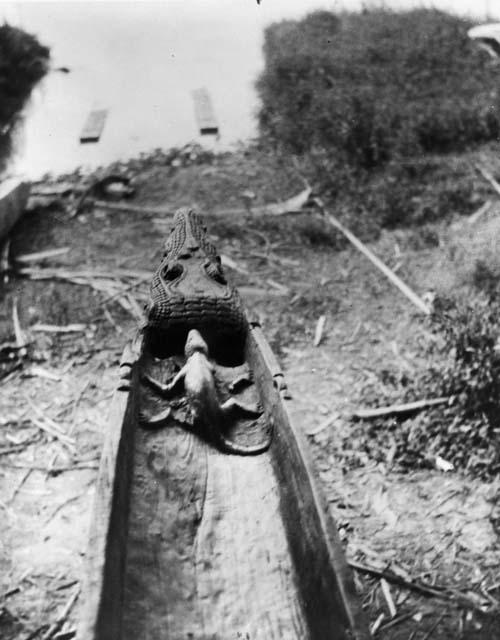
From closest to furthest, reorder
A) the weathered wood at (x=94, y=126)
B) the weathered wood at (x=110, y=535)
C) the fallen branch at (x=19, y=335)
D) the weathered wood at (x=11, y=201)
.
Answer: the weathered wood at (x=110, y=535) → the fallen branch at (x=19, y=335) → the weathered wood at (x=11, y=201) → the weathered wood at (x=94, y=126)

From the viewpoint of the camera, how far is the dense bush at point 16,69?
35.1ft

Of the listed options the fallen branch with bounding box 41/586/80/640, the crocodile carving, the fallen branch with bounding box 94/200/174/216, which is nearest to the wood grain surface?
the crocodile carving

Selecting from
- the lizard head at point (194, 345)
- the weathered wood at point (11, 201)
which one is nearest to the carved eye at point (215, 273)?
the lizard head at point (194, 345)

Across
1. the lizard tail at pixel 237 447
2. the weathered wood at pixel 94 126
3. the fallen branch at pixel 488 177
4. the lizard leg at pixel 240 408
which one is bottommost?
the fallen branch at pixel 488 177

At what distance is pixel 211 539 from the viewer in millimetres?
3162

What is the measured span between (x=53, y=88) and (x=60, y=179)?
3614 mm

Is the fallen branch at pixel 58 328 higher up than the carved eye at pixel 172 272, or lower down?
lower down

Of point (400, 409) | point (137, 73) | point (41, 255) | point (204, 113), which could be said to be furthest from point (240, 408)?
point (137, 73)

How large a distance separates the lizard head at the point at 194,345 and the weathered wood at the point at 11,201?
4109 millimetres

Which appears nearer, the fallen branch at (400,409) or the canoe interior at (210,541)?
the canoe interior at (210,541)

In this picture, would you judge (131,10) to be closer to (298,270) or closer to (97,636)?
(298,270)

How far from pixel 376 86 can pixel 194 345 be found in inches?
301

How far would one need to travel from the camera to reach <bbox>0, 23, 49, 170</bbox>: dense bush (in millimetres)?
10703

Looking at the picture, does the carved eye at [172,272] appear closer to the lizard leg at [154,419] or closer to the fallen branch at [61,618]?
the lizard leg at [154,419]
